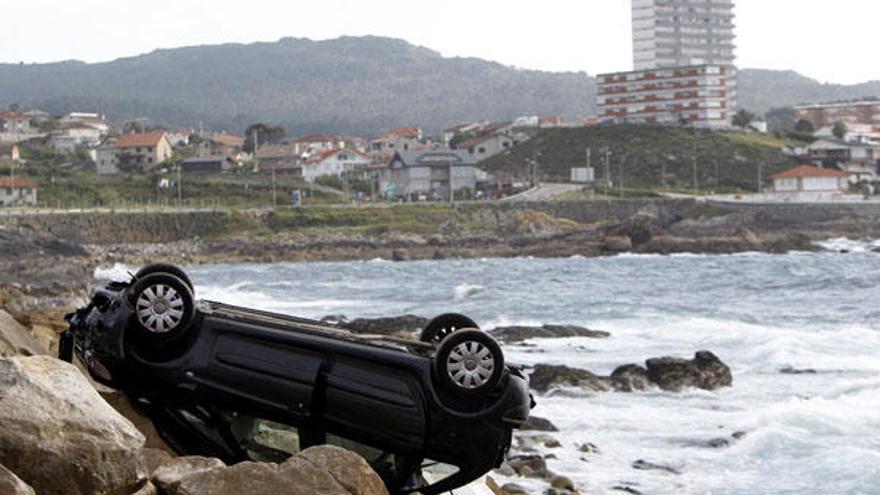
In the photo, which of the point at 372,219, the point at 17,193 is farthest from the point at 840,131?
the point at 17,193

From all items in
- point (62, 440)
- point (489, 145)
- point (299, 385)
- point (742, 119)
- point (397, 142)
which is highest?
point (742, 119)

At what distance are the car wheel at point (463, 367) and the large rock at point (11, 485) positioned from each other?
3.49 metres

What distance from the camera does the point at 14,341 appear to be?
486 inches

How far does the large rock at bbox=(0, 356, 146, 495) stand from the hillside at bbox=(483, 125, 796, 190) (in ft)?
414

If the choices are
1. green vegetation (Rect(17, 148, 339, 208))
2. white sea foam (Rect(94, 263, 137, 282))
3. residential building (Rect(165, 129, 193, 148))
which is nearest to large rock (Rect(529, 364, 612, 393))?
white sea foam (Rect(94, 263, 137, 282))

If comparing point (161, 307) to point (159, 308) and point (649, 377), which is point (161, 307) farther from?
point (649, 377)

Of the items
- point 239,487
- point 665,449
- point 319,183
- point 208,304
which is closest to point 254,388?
point 208,304

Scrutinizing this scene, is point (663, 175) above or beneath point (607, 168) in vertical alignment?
beneath

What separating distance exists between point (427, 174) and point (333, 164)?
19.5 meters

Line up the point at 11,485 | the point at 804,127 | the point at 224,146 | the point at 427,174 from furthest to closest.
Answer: the point at 224,146
the point at 804,127
the point at 427,174
the point at 11,485

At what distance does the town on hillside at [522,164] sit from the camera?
122 meters

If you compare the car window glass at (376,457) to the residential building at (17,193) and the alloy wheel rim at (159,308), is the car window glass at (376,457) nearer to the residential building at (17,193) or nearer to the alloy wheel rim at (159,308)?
the alloy wheel rim at (159,308)

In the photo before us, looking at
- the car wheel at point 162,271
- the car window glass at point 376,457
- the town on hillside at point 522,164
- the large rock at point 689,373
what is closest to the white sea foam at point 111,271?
the town on hillside at point 522,164

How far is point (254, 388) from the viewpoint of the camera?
993 centimetres
